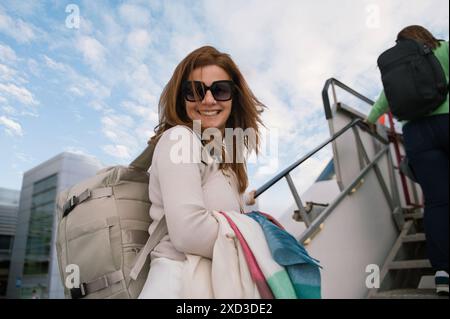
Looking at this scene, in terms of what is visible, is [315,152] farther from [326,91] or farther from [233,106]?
[233,106]

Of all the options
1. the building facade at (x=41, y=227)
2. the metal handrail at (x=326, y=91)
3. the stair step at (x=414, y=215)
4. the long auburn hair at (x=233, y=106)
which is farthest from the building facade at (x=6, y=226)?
the long auburn hair at (x=233, y=106)

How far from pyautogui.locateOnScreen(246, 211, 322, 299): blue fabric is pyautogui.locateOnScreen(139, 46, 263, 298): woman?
0.13 metres

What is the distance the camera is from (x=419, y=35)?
1838mm

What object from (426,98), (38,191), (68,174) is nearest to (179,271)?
(426,98)

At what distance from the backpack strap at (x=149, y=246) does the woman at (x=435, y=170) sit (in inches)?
61.7

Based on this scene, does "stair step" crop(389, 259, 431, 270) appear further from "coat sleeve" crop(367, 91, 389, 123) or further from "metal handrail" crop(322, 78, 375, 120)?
"metal handrail" crop(322, 78, 375, 120)

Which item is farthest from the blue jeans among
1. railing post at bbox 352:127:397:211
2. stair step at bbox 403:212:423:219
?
stair step at bbox 403:212:423:219

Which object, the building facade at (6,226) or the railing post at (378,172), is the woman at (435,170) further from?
the building facade at (6,226)

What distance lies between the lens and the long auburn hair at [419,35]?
5.96 ft

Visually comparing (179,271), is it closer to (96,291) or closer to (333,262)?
(96,291)

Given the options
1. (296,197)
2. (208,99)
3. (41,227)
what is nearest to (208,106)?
(208,99)

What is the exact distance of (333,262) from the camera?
2.14 meters

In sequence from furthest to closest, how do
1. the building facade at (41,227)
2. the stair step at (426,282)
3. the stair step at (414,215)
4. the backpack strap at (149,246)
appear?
1. the building facade at (41,227)
2. the stair step at (414,215)
3. the stair step at (426,282)
4. the backpack strap at (149,246)

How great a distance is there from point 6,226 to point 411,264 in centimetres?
3163
